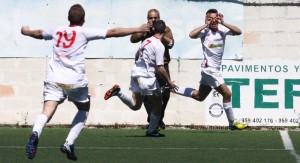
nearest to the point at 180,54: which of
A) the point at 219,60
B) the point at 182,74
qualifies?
the point at 182,74

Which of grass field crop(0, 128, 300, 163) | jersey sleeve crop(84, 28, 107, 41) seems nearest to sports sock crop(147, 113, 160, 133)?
grass field crop(0, 128, 300, 163)

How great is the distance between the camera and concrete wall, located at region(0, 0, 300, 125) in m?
19.3

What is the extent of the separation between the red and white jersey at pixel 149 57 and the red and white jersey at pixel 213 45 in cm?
146

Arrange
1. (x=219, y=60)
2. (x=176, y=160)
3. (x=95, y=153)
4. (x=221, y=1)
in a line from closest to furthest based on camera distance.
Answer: (x=176, y=160), (x=95, y=153), (x=219, y=60), (x=221, y=1)

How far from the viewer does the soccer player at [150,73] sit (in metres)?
16.1

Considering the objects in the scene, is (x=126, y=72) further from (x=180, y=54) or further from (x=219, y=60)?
(x=219, y=60)

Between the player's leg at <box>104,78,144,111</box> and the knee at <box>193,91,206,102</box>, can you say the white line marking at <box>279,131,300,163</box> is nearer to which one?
the knee at <box>193,91,206,102</box>

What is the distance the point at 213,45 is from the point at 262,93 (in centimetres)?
228

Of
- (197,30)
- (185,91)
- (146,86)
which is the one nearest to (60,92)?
(146,86)

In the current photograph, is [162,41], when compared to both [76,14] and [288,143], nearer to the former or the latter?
[288,143]

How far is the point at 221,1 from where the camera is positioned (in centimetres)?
1933

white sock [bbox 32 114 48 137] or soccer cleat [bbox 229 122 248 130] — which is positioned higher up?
white sock [bbox 32 114 48 137]

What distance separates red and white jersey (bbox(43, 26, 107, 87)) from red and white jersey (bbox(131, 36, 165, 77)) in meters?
3.91

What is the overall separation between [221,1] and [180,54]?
1214 mm
